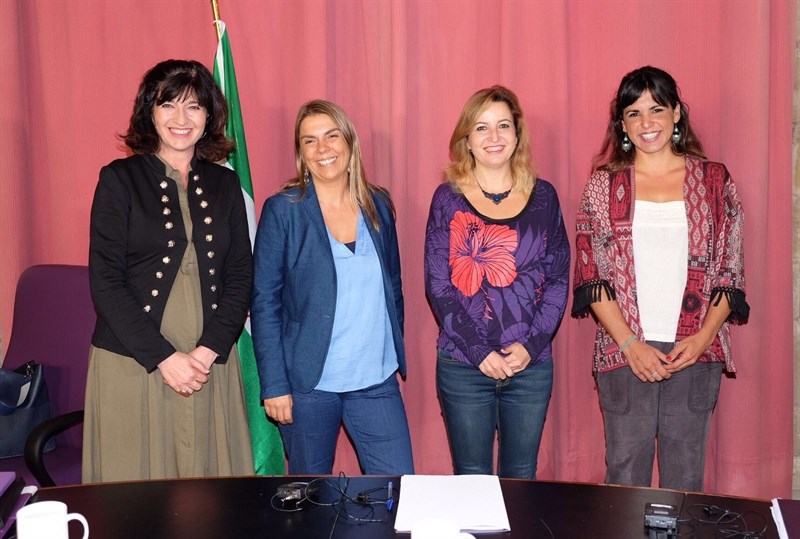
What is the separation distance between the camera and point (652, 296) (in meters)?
2.86

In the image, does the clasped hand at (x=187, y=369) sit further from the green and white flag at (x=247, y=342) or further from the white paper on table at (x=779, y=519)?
the white paper on table at (x=779, y=519)

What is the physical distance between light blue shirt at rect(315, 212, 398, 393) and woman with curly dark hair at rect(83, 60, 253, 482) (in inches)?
12.1

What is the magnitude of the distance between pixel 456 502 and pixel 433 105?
6.93 ft

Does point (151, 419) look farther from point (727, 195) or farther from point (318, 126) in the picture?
point (727, 195)

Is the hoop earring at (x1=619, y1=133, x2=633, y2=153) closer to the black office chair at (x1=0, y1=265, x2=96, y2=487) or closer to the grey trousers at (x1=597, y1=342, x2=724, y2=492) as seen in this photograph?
the grey trousers at (x1=597, y1=342, x2=724, y2=492)

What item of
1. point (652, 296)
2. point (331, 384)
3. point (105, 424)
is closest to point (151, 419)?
point (105, 424)

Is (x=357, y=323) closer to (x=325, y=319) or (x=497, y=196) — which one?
(x=325, y=319)

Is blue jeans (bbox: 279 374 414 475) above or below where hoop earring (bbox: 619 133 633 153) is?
below

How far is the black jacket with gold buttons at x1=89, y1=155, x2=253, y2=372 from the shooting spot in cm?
245

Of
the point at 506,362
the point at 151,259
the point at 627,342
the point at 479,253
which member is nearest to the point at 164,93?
the point at 151,259

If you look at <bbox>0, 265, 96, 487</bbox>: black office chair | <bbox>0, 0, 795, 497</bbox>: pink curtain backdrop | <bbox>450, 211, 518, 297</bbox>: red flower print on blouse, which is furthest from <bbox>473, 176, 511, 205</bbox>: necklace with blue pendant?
<bbox>0, 265, 96, 487</bbox>: black office chair

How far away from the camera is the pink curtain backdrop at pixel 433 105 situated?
11.1 feet

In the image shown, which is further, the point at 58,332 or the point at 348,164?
the point at 58,332

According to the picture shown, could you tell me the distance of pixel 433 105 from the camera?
3.47 meters
